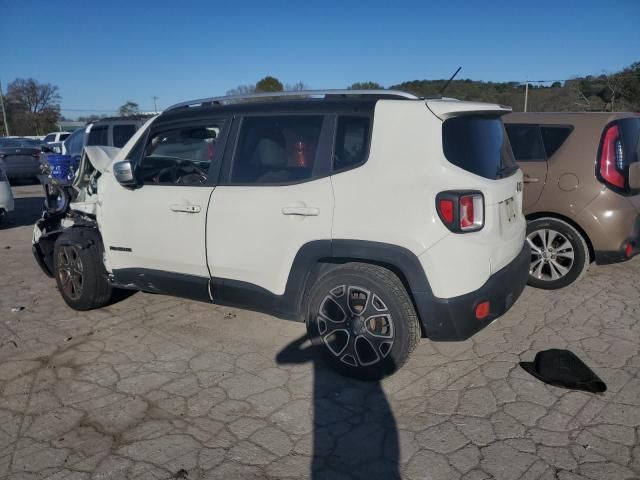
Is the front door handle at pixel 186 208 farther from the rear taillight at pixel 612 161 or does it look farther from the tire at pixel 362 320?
the rear taillight at pixel 612 161

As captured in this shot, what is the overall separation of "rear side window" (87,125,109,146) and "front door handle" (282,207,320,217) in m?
8.28

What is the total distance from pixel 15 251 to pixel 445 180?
6.95 meters

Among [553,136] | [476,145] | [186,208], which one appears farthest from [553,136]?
[186,208]

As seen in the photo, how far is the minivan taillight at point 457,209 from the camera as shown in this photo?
9.52 feet

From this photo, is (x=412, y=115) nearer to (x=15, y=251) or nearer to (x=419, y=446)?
(x=419, y=446)

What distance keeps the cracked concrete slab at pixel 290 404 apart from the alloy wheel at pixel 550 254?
402 millimetres

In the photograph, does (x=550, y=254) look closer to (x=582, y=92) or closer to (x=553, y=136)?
(x=553, y=136)

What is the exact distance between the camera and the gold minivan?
4.60 meters

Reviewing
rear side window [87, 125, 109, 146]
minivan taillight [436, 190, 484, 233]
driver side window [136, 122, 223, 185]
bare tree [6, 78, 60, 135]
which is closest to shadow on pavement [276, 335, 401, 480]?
minivan taillight [436, 190, 484, 233]

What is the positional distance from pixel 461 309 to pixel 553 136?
9.43 ft

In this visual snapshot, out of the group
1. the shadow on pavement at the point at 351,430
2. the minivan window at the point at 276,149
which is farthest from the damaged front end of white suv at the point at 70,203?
the shadow on pavement at the point at 351,430

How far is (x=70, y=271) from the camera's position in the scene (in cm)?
471

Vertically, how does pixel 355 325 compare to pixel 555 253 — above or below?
below

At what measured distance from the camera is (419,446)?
2.70 meters
